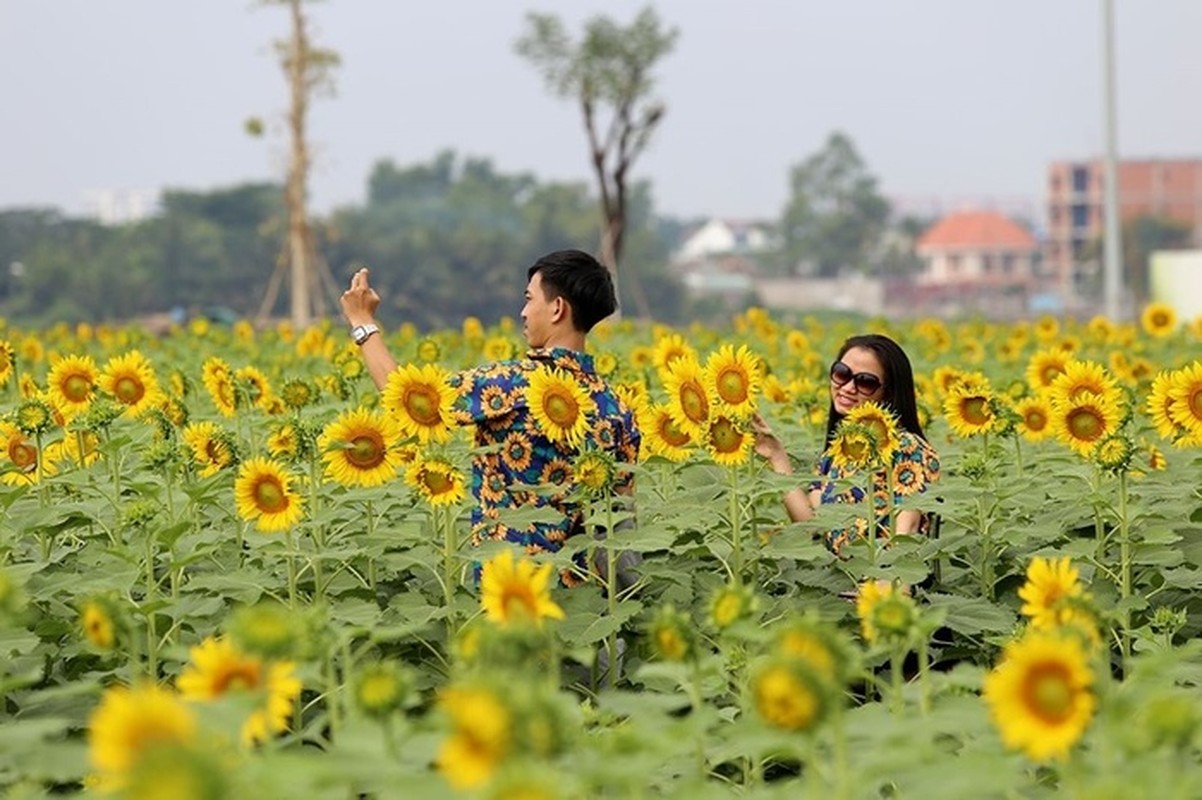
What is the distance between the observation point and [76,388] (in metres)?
4.96

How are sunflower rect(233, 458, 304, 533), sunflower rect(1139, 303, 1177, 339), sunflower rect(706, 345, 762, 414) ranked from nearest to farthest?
sunflower rect(233, 458, 304, 533), sunflower rect(706, 345, 762, 414), sunflower rect(1139, 303, 1177, 339)

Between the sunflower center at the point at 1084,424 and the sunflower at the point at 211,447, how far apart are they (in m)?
1.61

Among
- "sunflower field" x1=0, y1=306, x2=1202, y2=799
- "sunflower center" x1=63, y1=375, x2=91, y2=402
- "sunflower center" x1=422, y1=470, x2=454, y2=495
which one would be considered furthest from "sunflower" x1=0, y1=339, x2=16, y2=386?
"sunflower center" x1=422, y1=470, x2=454, y2=495

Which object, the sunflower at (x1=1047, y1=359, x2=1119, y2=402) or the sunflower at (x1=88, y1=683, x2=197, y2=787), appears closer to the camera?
the sunflower at (x1=88, y1=683, x2=197, y2=787)

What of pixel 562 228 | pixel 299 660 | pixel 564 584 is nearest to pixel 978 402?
pixel 564 584

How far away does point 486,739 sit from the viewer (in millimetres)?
2008

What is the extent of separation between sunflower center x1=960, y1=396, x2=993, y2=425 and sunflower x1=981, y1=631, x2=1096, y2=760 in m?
2.52

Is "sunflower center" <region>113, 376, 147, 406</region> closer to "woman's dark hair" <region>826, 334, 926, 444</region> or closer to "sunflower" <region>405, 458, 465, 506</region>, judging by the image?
"sunflower" <region>405, 458, 465, 506</region>

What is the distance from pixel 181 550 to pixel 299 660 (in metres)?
1.89

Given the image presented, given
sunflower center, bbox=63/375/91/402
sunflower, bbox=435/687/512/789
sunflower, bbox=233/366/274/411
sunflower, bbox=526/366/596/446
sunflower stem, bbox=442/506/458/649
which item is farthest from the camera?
sunflower, bbox=233/366/274/411

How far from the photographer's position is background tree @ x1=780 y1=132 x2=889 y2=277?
92.1 m

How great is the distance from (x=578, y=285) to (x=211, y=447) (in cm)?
75

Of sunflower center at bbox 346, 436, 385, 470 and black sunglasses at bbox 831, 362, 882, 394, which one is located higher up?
black sunglasses at bbox 831, 362, 882, 394

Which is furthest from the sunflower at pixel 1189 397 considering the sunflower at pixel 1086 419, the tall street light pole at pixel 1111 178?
the tall street light pole at pixel 1111 178
